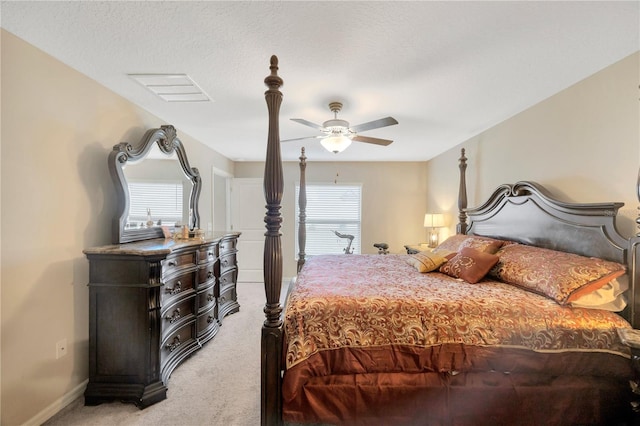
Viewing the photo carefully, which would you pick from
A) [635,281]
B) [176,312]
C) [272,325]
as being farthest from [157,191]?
[635,281]

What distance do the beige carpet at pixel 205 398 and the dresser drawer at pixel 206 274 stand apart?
67cm

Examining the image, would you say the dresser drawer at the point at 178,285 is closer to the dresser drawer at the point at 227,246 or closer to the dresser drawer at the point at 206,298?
the dresser drawer at the point at 206,298

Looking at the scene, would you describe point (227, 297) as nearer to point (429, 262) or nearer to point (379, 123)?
point (429, 262)

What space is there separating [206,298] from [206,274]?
26 cm

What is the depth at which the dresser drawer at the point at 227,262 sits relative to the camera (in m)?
3.23

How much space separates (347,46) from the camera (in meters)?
1.65

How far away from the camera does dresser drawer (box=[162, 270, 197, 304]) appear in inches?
85.9

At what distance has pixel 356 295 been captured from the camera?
1702 mm

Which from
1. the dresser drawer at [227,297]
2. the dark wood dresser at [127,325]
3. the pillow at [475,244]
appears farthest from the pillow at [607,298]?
the dresser drawer at [227,297]

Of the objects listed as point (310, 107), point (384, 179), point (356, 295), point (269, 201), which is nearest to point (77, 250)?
point (269, 201)

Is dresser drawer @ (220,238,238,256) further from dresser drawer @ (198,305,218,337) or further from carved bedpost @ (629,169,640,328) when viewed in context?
carved bedpost @ (629,169,640,328)

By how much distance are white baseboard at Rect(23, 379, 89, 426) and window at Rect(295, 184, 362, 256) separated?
3.98 m

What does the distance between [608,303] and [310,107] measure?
2.64 meters

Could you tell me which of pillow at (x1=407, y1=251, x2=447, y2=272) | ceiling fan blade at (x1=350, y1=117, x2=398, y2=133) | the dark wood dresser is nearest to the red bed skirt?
pillow at (x1=407, y1=251, x2=447, y2=272)
